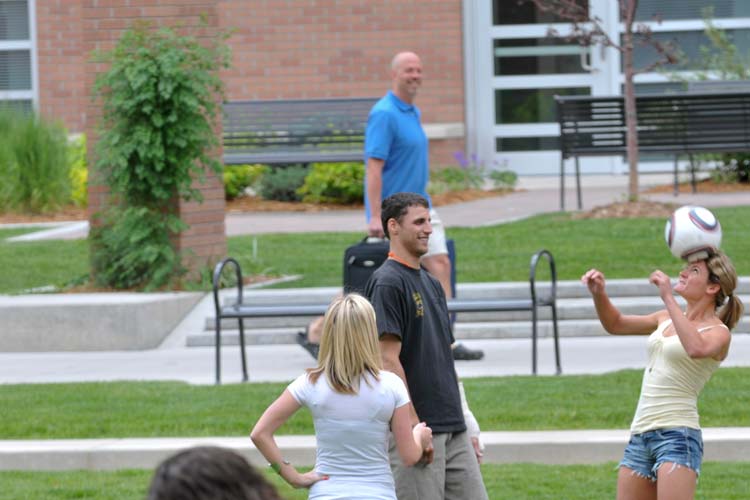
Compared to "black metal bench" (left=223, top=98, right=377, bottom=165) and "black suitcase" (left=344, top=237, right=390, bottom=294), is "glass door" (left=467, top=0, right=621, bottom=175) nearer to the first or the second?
"black metal bench" (left=223, top=98, right=377, bottom=165)

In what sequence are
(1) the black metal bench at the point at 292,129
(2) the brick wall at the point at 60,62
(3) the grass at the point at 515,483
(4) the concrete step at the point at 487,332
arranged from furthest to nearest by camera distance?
(2) the brick wall at the point at 60,62 < (1) the black metal bench at the point at 292,129 < (4) the concrete step at the point at 487,332 < (3) the grass at the point at 515,483

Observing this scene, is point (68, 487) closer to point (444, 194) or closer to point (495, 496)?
point (495, 496)

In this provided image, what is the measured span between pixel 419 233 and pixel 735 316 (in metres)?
1.21

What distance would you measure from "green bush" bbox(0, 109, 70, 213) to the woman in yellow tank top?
Answer: 1424 centimetres

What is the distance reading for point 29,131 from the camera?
18922mm

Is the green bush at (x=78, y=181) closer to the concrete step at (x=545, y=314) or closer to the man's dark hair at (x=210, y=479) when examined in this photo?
the concrete step at (x=545, y=314)

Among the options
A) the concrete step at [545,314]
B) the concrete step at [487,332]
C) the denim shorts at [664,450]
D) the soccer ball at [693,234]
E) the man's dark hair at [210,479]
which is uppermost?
the soccer ball at [693,234]

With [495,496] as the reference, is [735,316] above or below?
above

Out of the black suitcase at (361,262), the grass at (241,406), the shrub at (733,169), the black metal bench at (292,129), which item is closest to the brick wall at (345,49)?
the black metal bench at (292,129)

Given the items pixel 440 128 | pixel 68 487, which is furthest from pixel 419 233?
pixel 440 128

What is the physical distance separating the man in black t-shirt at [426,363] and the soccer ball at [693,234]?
2.94 ft

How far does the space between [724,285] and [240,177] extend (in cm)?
1463

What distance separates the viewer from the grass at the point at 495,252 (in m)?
12.8

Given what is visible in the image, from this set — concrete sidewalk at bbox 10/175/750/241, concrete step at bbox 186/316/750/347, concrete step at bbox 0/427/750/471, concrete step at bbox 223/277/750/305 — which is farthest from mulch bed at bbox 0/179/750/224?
concrete step at bbox 0/427/750/471
